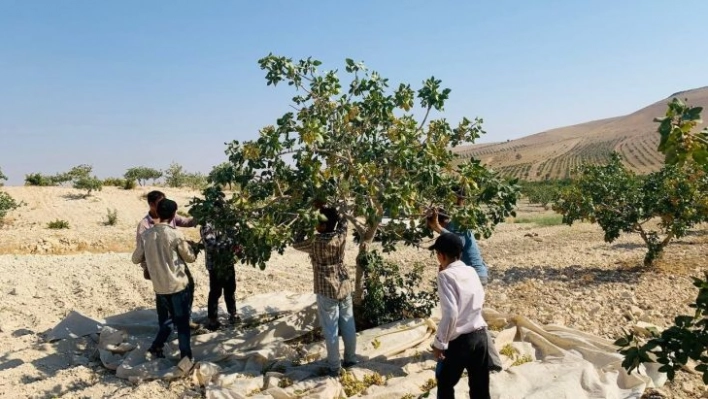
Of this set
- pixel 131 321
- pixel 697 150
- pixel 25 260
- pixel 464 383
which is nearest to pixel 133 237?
pixel 25 260

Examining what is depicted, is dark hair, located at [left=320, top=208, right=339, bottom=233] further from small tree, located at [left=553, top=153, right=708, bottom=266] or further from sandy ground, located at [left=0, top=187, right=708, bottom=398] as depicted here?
small tree, located at [left=553, top=153, right=708, bottom=266]

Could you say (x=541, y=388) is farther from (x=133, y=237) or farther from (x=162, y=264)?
(x=133, y=237)

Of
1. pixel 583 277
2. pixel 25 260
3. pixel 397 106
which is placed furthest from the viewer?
pixel 25 260

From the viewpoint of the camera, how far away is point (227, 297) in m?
6.33

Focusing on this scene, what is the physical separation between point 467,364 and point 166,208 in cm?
310

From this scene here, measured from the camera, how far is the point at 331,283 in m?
4.57

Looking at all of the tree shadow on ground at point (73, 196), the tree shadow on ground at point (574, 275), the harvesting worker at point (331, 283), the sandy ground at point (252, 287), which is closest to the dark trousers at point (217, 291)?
the sandy ground at point (252, 287)

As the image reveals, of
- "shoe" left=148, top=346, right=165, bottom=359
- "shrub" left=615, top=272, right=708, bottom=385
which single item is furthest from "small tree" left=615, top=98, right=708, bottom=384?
"shoe" left=148, top=346, right=165, bottom=359

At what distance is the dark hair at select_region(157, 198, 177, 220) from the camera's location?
484cm

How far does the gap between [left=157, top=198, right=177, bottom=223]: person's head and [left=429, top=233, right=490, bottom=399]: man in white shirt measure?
266cm

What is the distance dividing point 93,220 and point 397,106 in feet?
54.3

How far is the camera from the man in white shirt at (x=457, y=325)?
11.4 feet

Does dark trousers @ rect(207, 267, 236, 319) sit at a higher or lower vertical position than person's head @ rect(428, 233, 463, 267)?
lower

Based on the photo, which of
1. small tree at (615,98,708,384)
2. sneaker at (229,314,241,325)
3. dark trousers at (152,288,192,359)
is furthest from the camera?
sneaker at (229,314,241,325)
